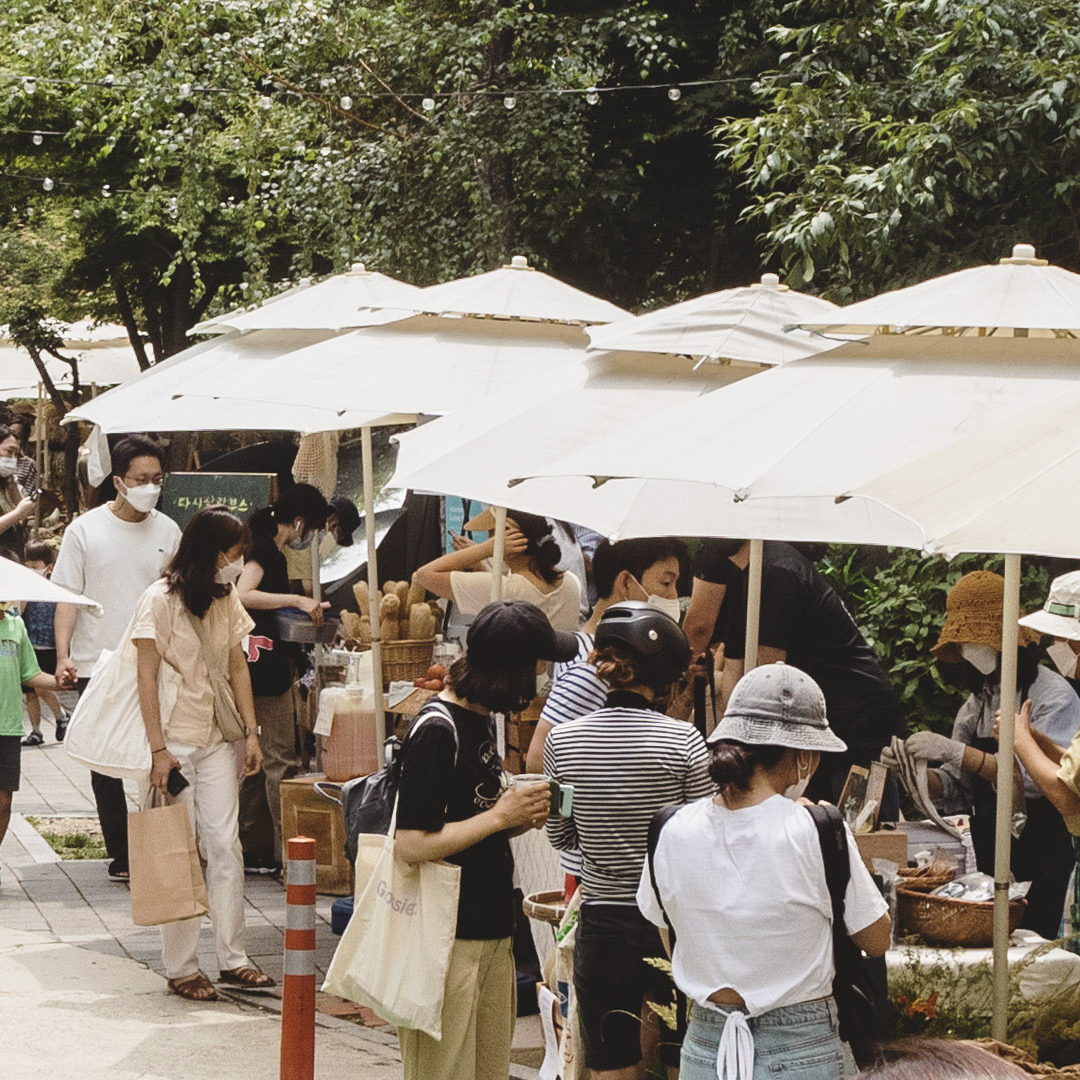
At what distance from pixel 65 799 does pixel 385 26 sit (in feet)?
20.9

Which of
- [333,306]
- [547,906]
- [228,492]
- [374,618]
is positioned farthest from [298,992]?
[228,492]

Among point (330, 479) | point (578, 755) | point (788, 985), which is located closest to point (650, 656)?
point (578, 755)

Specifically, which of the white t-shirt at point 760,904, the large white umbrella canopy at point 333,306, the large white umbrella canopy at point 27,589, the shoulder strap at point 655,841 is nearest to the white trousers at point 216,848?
the large white umbrella canopy at point 27,589

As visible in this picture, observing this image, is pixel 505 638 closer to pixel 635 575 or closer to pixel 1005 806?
pixel 1005 806

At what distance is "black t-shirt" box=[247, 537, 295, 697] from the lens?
9.48m

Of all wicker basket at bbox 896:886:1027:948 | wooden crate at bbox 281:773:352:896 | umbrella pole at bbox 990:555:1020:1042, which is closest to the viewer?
umbrella pole at bbox 990:555:1020:1042

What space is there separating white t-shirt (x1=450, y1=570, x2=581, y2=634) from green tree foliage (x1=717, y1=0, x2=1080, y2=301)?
3020 mm

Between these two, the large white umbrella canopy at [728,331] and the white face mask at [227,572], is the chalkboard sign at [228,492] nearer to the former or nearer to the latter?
the white face mask at [227,572]

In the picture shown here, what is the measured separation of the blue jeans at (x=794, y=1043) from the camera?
3.90 metres

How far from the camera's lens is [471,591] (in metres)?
8.21

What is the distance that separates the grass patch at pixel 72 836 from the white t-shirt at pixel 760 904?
23.3 ft

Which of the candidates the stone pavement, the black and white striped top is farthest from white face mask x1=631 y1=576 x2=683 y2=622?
Result: the stone pavement

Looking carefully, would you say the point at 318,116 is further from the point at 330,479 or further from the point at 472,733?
the point at 472,733

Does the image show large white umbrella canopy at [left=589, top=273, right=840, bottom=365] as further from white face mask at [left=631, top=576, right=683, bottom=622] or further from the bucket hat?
the bucket hat
